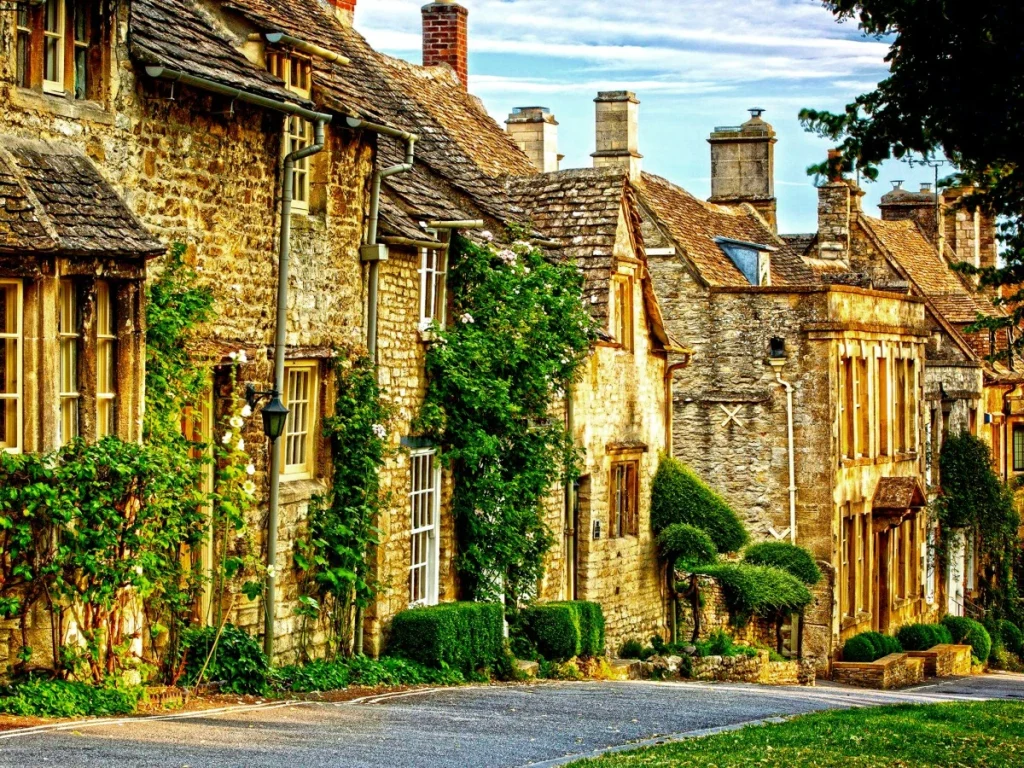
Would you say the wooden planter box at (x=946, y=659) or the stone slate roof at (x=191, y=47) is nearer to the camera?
the stone slate roof at (x=191, y=47)


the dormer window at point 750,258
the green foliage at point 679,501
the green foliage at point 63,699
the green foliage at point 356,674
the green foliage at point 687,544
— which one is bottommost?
the green foliage at point 356,674

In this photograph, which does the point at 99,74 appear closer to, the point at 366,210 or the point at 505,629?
the point at 366,210

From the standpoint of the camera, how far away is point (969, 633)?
47031mm

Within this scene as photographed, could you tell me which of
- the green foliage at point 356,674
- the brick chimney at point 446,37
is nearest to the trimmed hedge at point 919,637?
the brick chimney at point 446,37

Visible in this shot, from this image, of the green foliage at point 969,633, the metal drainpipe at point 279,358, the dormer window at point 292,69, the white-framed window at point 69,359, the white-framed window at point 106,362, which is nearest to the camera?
the white-framed window at point 69,359

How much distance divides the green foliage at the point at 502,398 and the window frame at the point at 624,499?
4.75m

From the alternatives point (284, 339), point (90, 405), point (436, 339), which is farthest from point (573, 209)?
point (90, 405)

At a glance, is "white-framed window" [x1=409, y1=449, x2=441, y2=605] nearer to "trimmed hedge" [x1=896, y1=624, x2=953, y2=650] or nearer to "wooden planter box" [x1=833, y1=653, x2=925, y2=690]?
"wooden planter box" [x1=833, y1=653, x2=925, y2=690]

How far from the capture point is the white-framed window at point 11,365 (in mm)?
15484

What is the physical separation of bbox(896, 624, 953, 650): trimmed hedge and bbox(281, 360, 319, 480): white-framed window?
85.3ft

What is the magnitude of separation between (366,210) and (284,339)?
8.92 feet

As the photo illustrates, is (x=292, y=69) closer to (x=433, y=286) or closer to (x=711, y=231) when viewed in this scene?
(x=433, y=286)

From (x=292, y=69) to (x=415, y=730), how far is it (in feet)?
26.2

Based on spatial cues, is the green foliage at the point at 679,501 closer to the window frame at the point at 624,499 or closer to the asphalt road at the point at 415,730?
the window frame at the point at 624,499
